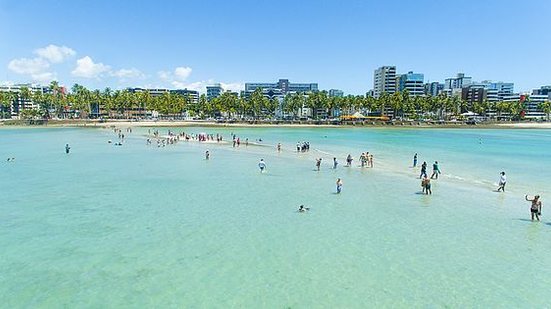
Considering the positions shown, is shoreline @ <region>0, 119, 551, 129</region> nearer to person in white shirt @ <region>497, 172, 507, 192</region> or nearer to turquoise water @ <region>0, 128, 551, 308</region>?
turquoise water @ <region>0, 128, 551, 308</region>

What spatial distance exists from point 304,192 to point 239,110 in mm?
152356

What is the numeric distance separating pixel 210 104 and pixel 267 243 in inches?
6433

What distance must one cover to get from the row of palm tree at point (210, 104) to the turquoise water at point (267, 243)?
5596 inches

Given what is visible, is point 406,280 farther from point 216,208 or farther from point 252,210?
point 216,208

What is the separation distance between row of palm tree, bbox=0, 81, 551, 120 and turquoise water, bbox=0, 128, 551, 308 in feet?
466

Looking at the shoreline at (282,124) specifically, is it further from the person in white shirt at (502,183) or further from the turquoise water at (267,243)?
the person in white shirt at (502,183)

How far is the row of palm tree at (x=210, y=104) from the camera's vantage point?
16425 centimetres

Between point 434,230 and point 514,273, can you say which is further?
point 434,230

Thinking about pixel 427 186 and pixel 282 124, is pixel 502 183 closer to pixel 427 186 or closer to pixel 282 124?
pixel 427 186

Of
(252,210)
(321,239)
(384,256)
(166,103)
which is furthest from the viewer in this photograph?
(166,103)

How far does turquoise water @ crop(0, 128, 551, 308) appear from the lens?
520 inches

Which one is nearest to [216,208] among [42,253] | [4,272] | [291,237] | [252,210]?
[252,210]

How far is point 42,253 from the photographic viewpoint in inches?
647

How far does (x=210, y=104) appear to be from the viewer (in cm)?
17688
